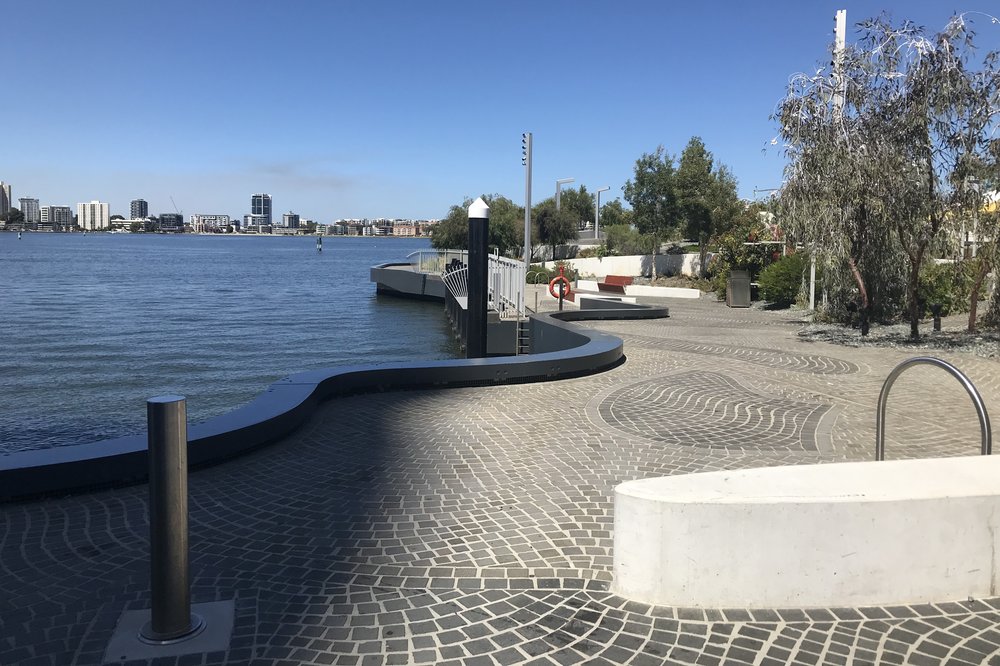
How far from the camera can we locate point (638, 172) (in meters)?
40.3

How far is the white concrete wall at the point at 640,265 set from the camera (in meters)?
38.6

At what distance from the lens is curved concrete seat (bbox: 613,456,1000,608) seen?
3477 mm

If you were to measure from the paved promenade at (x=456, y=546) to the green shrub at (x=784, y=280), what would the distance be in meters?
15.4

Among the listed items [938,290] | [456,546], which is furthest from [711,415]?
[938,290]

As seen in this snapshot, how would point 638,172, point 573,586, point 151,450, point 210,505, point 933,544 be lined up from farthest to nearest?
point 638,172, point 210,505, point 573,586, point 933,544, point 151,450

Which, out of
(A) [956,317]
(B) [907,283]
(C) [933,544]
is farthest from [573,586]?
(A) [956,317]

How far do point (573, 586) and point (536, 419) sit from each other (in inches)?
149

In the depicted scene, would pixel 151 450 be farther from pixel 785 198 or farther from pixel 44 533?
pixel 785 198

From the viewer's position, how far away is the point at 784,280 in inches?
923

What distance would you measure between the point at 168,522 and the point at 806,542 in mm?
2871

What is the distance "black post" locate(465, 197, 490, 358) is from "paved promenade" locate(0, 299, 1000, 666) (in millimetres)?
4245

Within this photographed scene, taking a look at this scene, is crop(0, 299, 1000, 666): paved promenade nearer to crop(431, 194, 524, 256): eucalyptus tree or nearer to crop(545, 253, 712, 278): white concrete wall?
crop(545, 253, 712, 278): white concrete wall

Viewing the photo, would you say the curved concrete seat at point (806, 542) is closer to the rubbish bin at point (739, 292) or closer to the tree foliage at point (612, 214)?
the rubbish bin at point (739, 292)

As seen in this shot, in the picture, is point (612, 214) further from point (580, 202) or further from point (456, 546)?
point (456, 546)
